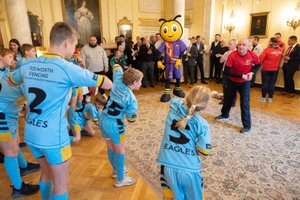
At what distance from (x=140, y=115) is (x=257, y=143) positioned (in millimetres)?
2235

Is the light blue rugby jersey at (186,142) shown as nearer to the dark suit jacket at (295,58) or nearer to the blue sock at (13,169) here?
the blue sock at (13,169)

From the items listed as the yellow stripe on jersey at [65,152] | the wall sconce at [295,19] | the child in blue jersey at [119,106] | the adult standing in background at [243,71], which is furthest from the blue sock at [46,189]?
the wall sconce at [295,19]

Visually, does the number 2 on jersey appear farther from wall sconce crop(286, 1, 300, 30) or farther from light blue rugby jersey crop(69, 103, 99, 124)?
wall sconce crop(286, 1, 300, 30)

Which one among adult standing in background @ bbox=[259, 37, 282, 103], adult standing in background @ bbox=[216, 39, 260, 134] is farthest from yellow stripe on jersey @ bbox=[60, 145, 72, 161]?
adult standing in background @ bbox=[259, 37, 282, 103]

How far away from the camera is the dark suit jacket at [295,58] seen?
18.5 ft

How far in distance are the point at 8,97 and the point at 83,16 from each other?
746cm

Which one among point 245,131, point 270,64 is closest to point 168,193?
point 245,131

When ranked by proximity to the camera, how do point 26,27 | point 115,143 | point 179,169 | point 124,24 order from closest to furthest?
1. point 179,169
2. point 115,143
3. point 26,27
4. point 124,24

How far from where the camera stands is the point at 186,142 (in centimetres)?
145

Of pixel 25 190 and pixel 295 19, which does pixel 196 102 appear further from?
pixel 295 19

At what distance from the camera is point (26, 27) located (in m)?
5.36

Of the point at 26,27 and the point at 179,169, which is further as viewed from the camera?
the point at 26,27

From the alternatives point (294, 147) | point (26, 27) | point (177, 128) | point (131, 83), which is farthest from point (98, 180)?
point (26, 27)

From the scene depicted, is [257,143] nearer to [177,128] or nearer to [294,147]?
[294,147]
